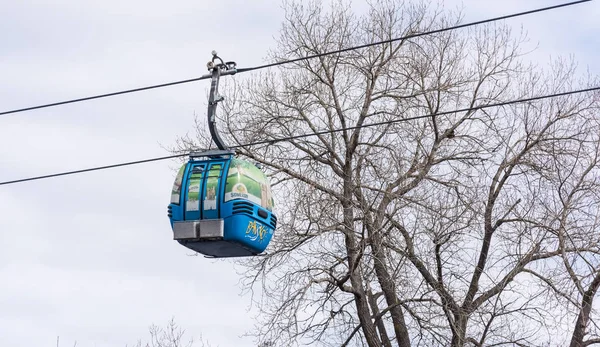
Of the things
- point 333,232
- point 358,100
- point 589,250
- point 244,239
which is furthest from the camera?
point 358,100

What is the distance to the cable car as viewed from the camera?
10766 mm

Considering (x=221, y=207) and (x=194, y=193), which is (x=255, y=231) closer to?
(x=221, y=207)

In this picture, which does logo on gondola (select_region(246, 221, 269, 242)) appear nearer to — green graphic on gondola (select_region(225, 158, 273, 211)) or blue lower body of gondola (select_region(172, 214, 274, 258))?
blue lower body of gondola (select_region(172, 214, 274, 258))

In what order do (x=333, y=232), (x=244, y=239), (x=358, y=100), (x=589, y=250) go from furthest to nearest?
(x=358, y=100), (x=333, y=232), (x=589, y=250), (x=244, y=239)

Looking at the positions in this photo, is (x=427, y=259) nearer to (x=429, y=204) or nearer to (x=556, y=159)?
(x=429, y=204)

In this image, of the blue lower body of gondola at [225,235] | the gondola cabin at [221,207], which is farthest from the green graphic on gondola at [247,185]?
the blue lower body of gondola at [225,235]

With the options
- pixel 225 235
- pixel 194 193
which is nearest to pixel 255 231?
pixel 225 235

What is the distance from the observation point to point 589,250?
19.0 metres

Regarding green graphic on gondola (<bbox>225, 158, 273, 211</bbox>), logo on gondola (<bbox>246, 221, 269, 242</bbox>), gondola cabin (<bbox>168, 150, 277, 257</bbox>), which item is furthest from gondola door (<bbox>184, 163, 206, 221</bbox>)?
logo on gondola (<bbox>246, 221, 269, 242</bbox>)

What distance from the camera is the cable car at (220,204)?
10.8 metres

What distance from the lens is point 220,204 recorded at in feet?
35.7

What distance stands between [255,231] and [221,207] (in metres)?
0.42

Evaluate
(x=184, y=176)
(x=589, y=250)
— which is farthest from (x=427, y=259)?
(x=184, y=176)

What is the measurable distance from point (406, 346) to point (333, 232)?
2.62 m
